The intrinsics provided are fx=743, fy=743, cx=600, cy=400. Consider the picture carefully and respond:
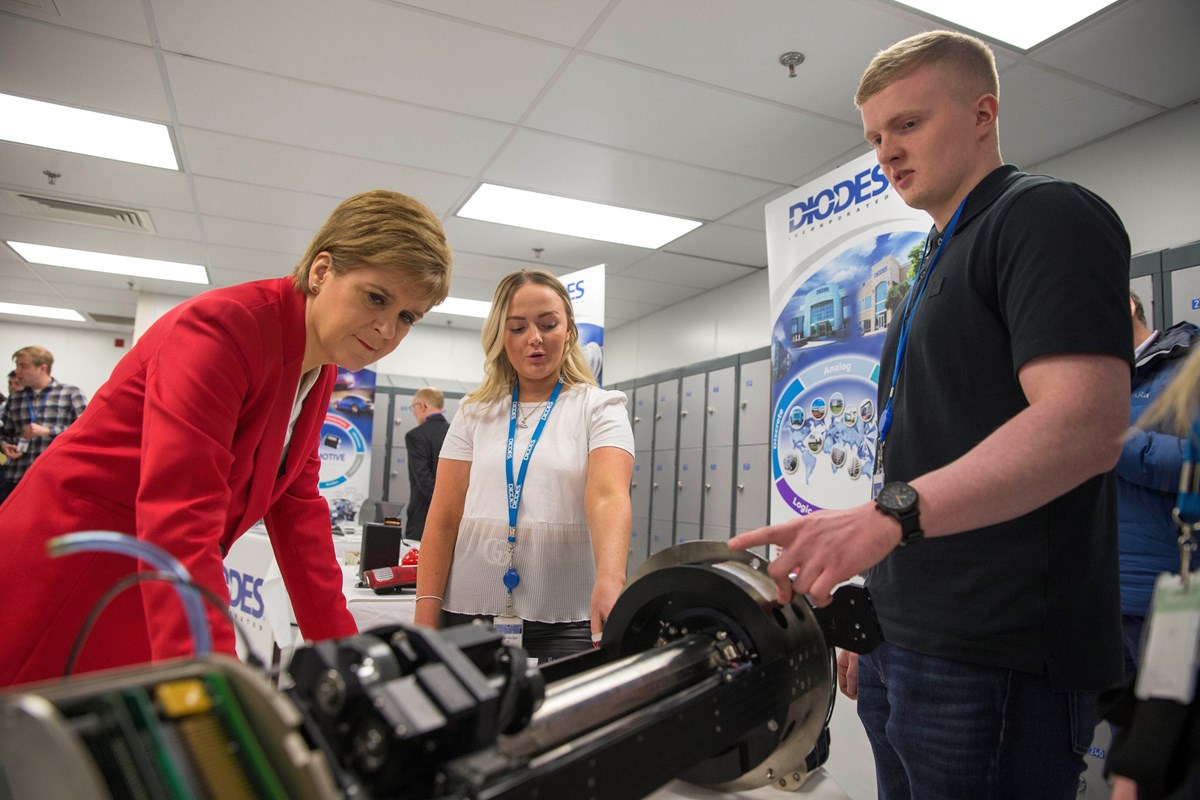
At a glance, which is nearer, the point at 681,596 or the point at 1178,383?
the point at 1178,383

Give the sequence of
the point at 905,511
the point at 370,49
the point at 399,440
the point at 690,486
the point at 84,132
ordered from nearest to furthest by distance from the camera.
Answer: the point at 905,511
the point at 370,49
the point at 84,132
the point at 690,486
the point at 399,440

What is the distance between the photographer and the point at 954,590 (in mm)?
1014

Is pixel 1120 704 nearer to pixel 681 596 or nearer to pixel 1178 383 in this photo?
pixel 1178 383

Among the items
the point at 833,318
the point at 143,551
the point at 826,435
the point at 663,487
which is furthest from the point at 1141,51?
the point at 663,487

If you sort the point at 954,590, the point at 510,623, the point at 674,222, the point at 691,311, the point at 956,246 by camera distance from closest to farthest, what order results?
1. the point at 954,590
2. the point at 956,246
3. the point at 510,623
4. the point at 674,222
5. the point at 691,311

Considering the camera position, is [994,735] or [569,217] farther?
[569,217]

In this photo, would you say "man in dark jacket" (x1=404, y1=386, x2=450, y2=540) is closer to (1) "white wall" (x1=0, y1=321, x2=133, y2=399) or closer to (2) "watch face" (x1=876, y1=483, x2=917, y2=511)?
(2) "watch face" (x1=876, y1=483, x2=917, y2=511)

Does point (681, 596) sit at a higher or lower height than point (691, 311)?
lower

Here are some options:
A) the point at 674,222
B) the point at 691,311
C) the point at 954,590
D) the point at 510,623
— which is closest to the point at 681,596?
the point at 954,590

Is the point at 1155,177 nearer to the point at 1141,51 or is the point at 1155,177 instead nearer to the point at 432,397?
the point at 1141,51

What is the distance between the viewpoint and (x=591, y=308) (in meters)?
4.68

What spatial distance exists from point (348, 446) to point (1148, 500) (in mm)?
6936

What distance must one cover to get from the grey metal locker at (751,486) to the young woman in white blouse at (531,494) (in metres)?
3.80

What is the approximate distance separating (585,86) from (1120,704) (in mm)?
3403
